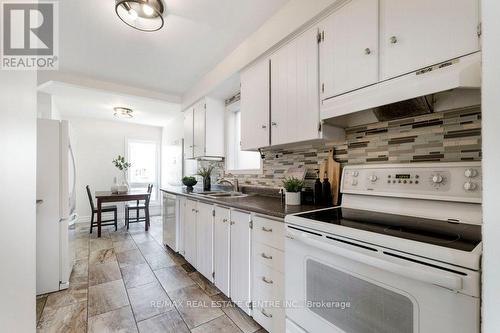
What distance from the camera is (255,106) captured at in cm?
209

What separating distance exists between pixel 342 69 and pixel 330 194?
0.87 m

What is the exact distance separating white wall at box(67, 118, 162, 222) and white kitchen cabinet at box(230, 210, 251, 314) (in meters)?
4.56

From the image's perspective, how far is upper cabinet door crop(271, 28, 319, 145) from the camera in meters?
1.57

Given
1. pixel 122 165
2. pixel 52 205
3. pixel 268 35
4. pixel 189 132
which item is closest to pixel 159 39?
pixel 268 35

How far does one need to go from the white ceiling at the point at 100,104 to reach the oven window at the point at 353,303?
3.50 meters

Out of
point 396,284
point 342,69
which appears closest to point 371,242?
point 396,284

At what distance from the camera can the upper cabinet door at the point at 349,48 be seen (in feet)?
4.09

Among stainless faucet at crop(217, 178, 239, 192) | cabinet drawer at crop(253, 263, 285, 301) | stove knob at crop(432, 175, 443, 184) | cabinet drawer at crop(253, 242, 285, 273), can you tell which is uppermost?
stove knob at crop(432, 175, 443, 184)

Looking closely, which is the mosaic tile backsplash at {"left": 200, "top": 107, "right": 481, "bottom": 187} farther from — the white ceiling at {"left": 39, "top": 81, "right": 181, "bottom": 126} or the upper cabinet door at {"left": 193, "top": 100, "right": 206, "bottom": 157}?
the white ceiling at {"left": 39, "top": 81, "right": 181, "bottom": 126}

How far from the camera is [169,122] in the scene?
5.23 meters

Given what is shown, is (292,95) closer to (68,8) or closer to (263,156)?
(263,156)

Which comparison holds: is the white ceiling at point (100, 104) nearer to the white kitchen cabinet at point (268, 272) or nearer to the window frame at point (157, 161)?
the window frame at point (157, 161)

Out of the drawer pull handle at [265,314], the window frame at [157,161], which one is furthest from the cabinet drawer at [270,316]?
the window frame at [157,161]

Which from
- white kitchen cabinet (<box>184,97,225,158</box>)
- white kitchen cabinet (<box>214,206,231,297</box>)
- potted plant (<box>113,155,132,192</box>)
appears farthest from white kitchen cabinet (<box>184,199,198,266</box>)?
potted plant (<box>113,155,132,192</box>)
